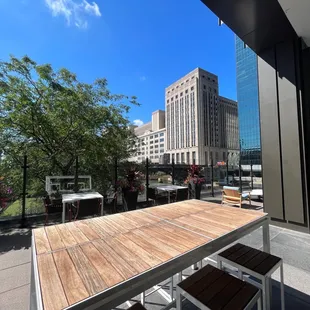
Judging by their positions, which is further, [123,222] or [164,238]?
[123,222]

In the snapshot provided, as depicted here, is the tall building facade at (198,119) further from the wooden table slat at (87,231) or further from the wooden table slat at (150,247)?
the wooden table slat at (150,247)

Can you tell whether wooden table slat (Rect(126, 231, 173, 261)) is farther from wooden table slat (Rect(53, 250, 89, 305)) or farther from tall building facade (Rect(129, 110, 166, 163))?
tall building facade (Rect(129, 110, 166, 163))

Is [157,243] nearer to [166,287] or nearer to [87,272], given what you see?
[87,272]

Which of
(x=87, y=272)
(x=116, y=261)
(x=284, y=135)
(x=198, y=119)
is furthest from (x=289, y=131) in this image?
(x=198, y=119)

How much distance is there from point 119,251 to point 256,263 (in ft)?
3.78

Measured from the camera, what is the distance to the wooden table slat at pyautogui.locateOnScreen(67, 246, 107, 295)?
0.73m

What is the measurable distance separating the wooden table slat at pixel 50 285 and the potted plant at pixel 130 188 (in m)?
3.63

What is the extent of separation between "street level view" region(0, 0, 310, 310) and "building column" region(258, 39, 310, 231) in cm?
2

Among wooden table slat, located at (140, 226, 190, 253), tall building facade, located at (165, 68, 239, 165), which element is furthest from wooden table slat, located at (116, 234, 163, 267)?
tall building facade, located at (165, 68, 239, 165)

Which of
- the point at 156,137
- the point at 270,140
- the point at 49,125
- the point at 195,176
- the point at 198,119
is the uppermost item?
the point at 198,119

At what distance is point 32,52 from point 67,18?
6.42 feet

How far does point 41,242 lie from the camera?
1.19 m

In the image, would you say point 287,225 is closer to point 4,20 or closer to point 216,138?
point 4,20

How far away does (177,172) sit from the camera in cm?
811
